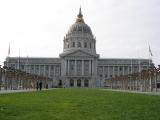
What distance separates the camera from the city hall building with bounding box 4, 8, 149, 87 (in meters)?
180

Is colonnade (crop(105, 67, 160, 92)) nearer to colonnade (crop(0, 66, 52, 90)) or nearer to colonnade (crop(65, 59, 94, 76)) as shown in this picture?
colonnade (crop(0, 66, 52, 90))

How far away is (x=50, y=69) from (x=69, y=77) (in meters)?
16.2

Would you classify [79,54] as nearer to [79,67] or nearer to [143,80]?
[79,67]

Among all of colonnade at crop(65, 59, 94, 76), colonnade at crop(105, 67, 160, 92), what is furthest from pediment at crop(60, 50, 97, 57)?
colonnade at crop(105, 67, 160, 92)

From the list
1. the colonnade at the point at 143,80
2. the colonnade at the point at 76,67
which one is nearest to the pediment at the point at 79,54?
the colonnade at the point at 76,67

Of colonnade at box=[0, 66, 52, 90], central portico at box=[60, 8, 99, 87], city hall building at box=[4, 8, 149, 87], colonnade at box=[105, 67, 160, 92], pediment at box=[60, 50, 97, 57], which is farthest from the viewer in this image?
pediment at box=[60, 50, 97, 57]

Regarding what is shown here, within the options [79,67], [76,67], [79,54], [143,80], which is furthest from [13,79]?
[79,67]

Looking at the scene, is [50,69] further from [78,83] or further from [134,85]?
[134,85]

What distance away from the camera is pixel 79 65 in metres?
184

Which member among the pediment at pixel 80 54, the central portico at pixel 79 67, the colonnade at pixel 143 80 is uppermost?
the pediment at pixel 80 54

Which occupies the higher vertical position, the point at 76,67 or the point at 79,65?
the point at 79,65

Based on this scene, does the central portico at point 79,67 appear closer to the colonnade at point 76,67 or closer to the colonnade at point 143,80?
the colonnade at point 76,67

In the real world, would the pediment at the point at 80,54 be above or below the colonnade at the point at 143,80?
above

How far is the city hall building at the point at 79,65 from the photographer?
590 ft
